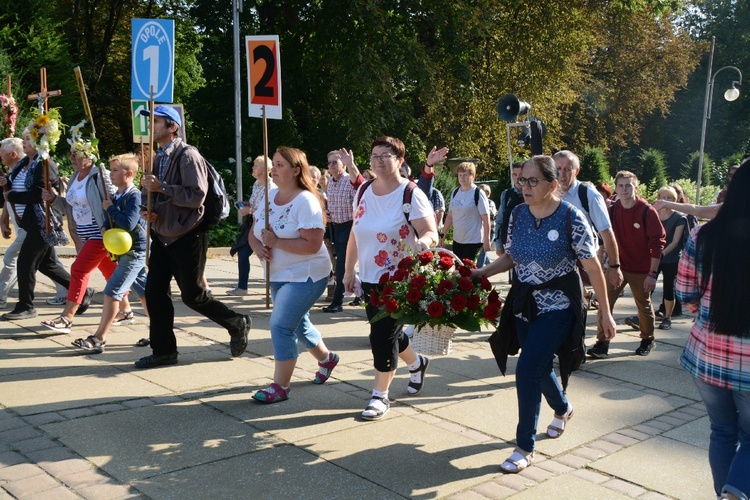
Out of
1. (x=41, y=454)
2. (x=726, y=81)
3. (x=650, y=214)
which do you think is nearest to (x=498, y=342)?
(x=41, y=454)

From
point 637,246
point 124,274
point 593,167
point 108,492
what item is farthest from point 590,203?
point 593,167

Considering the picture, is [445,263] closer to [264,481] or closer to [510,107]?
[264,481]

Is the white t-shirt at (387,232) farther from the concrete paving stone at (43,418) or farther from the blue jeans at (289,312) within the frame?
the concrete paving stone at (43,418)

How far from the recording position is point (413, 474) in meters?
4.45

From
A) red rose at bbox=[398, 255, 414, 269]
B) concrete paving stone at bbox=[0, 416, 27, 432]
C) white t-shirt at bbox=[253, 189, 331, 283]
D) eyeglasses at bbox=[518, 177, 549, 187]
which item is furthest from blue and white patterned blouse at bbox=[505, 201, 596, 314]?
concrete paving stone at bbox=[0, 416, 27, 432]

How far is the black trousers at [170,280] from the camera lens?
6.39 metres

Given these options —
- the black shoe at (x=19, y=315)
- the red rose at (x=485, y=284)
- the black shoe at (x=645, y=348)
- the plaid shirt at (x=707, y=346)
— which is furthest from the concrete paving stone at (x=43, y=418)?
the black shoe at (x=645, y=348)

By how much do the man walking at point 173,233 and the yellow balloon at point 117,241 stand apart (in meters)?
0.34

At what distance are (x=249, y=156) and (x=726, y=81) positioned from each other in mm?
44495

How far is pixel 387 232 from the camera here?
5441 millimetres

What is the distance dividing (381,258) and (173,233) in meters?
1.78

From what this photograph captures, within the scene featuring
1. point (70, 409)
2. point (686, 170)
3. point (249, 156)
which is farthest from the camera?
point (686, 170)

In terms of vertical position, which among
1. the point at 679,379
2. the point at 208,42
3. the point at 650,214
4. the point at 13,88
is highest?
the point at 208,42

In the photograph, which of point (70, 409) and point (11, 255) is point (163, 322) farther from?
point (11, 255)
